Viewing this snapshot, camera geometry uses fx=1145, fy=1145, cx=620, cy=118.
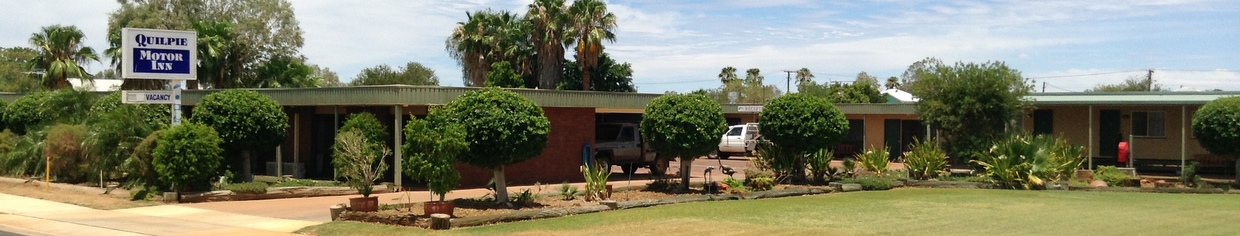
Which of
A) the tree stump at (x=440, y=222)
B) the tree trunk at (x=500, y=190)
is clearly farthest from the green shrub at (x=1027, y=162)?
the tree stump at (x=440, y=222)

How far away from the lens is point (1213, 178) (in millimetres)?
28328

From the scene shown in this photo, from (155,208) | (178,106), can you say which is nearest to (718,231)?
(155,208)

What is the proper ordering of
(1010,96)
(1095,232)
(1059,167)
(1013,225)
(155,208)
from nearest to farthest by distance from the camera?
1. (1095,232)
2. (1013,225)
3. (155,208)
4. (1059,167)
5. (1010,96)

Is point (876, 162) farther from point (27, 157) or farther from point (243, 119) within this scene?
point (27, 157)

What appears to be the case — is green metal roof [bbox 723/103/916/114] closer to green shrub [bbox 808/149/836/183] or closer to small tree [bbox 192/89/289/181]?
green shrub [bbox 808/149/836/183]

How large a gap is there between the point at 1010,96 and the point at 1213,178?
553 centimetres

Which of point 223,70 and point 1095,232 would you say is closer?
point 1095,232

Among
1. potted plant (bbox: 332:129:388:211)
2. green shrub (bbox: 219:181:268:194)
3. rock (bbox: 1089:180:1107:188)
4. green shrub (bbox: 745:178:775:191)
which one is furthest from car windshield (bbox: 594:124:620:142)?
rock (bbox: 1089:180:1107:188)

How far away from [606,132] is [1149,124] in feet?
50.2

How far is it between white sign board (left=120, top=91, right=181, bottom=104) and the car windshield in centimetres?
1087

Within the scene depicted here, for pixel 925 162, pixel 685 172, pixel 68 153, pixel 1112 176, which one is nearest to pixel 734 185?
pixel 685 172

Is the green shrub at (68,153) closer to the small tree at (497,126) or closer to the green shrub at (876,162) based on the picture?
the small tree at (497,126)

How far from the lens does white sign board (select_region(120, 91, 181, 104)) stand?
21.1 meters

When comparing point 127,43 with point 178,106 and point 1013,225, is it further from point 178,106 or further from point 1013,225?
point 1013,225
